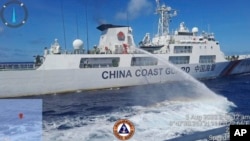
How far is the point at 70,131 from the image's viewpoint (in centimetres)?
1011

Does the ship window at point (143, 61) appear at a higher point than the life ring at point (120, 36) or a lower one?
lower

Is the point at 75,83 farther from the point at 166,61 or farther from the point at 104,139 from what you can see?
the point at 104,139

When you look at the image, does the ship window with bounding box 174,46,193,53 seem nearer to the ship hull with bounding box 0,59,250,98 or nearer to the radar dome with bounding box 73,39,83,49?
the ship hull with bounding box 0,59,250,98

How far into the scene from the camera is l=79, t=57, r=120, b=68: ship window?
27.7m

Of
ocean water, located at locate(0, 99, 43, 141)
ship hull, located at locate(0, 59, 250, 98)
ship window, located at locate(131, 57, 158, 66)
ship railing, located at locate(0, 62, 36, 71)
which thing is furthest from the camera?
ship window, located at locate(131, 57, 158, 66)

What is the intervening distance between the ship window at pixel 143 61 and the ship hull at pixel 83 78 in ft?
2.86

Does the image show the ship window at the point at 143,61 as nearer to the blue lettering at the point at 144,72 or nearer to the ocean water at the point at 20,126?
the blue lettering at the point at 144,72

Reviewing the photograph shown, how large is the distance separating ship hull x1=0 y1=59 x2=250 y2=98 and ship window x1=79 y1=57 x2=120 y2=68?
1.21 metres

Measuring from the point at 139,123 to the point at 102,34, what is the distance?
79.3 feet

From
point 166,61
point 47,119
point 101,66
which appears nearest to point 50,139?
point 47,119

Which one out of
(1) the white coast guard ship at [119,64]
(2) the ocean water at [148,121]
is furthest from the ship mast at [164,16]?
(2) the ocean water at [148,121]

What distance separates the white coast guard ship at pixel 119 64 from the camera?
80.4 feet

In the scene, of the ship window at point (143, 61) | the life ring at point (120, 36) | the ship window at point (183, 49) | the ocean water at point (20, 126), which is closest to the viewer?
the ocean water at point (20, 126)

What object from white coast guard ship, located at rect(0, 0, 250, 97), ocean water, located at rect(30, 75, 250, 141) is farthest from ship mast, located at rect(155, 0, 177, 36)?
ocean water, located at rect(30, 75, 250, 141)
